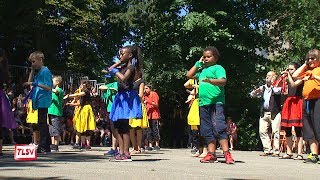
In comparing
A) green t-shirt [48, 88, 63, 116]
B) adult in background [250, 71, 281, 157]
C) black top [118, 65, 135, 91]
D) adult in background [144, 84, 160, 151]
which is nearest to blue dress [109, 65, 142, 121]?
black top [118, 65, 135, 91]

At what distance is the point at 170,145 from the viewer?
85.5 feet

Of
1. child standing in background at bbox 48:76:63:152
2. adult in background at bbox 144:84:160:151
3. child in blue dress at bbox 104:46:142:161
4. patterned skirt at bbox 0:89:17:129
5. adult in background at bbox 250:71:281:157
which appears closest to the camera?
child in blue dress at bbox 104:46:142:161

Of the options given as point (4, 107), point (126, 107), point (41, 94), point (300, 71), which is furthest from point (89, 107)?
point (300, 71)

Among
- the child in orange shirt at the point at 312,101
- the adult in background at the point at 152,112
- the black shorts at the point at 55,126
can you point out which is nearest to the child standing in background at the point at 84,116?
the black shorts at the point at 55,126

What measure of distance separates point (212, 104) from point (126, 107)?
145 cm

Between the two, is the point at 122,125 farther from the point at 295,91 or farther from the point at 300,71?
the point at 295,91

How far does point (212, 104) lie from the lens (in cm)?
980

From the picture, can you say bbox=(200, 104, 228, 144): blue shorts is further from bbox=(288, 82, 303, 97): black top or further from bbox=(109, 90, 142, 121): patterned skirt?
bbox=(288, 82, 303, 97): black top

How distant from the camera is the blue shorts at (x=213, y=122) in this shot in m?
9.71

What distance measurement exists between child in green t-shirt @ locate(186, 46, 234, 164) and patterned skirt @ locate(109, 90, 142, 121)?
3.76 ft

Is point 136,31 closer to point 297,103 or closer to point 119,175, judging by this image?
point 297,103

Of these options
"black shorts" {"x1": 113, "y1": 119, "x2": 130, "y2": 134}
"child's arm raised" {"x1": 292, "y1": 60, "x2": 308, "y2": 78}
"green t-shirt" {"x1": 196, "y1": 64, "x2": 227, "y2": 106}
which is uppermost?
"child's arm raised" {"x1": 292, "y1": 60, "x2": 308, "y2": 78}

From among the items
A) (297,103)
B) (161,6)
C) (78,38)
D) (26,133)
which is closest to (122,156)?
(297,103)

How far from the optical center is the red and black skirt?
40.3 ft
